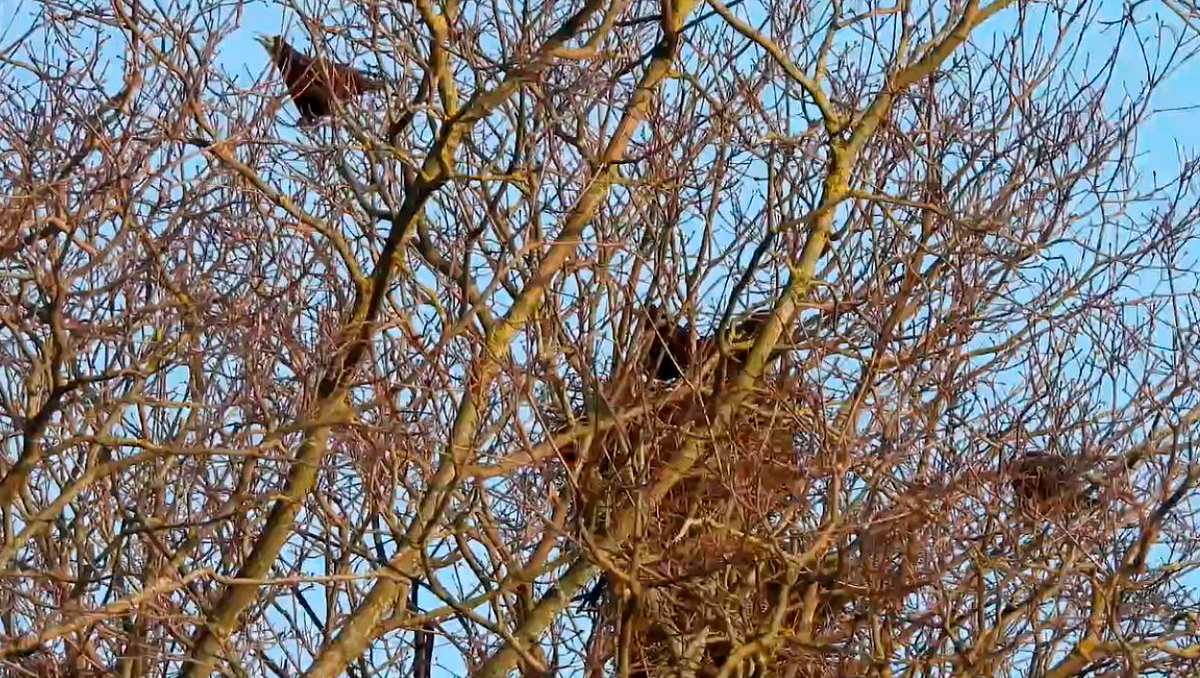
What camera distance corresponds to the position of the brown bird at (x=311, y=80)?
7551 mm

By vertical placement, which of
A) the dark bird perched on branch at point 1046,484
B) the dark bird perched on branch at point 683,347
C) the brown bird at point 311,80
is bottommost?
the dark bird perched on branch at point 1046,484

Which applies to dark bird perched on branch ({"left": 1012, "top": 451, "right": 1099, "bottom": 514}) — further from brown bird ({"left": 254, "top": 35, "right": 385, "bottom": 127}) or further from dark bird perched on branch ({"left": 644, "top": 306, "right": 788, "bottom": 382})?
brown bird ({"left": 254, "top": 35, "right": 385, "bottom": 127})

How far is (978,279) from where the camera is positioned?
24.3 feet

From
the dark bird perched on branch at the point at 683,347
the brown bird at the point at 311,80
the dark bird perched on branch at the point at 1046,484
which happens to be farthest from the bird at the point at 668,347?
the brown bird at the point at 311,80

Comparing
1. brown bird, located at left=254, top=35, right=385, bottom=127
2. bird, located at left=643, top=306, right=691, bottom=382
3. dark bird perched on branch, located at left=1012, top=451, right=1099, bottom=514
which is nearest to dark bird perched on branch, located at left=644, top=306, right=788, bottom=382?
bird, located at left=643, top=306, right=691, bottom=382

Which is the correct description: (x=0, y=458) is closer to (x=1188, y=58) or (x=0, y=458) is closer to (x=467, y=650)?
(x=467, y=650)

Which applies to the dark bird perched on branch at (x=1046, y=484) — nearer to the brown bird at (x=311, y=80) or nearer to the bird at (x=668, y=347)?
the bird at (x=668, y=347)

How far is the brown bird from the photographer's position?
24.8 feet

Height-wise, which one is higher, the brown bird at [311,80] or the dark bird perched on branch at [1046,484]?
the brown bird at [311,80]

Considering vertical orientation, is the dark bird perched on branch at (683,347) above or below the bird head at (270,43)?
below

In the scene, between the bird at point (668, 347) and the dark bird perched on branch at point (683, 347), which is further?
the bird at point (668, 347)

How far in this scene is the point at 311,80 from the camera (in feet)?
25.0

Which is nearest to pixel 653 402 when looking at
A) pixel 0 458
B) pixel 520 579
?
pixel 520 579

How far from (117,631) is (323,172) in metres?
2.04
